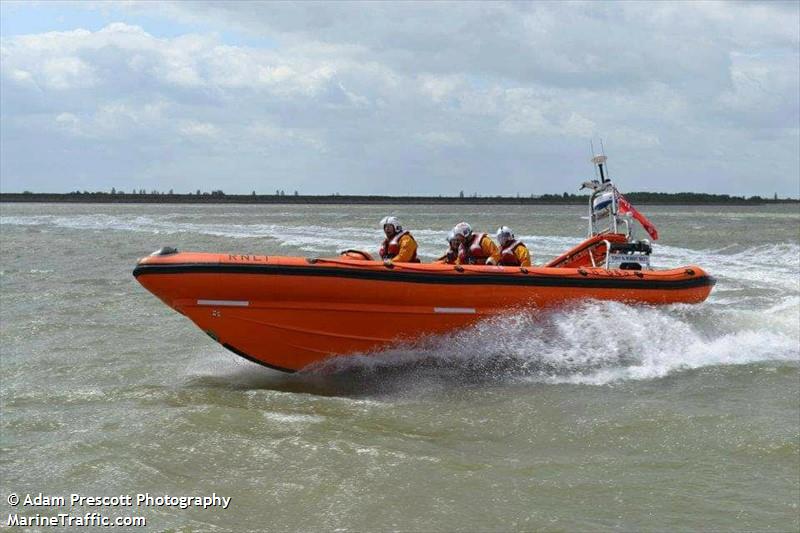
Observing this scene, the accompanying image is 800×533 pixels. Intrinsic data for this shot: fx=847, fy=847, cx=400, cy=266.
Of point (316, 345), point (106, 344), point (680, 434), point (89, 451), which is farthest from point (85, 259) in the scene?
point (680, 434)

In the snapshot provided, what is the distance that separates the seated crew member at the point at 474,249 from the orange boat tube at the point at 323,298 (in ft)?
1.93

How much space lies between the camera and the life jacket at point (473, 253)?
8266 mm

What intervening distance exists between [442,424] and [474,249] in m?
2.67

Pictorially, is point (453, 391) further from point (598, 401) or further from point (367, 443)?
point (367, 443)

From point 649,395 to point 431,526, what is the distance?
3.15 metres

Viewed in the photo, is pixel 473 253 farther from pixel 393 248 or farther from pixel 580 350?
pixel 580 350

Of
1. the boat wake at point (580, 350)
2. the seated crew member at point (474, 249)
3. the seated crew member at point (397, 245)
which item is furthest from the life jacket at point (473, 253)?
the boat wake at point (580, 350)

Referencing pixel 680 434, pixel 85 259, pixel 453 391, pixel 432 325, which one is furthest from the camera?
pixel 85 259

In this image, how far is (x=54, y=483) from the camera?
4.64 m

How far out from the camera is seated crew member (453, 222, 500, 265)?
27.1ft

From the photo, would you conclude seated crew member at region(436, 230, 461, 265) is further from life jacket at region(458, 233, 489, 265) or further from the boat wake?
the boat wake

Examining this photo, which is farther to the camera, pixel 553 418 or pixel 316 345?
pixel 316 345

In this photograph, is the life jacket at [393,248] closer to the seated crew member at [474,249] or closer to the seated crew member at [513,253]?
the seated crew member at [474,249]

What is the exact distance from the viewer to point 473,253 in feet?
27.2
